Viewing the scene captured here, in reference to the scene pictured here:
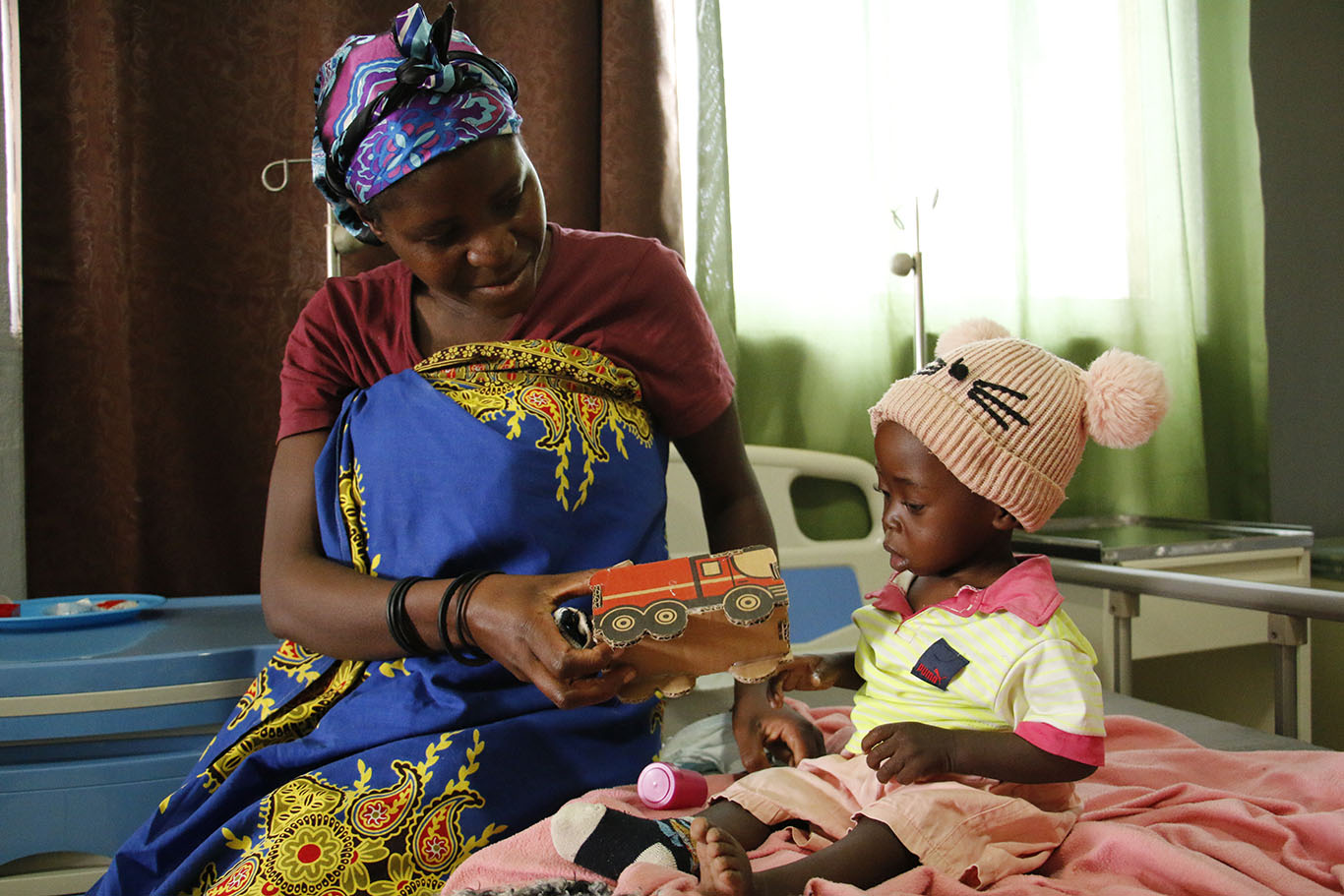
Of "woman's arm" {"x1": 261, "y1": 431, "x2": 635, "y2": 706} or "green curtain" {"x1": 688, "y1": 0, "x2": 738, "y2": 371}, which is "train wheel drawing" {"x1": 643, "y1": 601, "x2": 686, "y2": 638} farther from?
"green curtain" {"x1": 688, "y1": 0, "x2": 738, "y2": 371}

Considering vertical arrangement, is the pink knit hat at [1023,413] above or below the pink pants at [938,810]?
above

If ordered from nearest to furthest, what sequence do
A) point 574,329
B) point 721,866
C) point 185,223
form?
point 721,866 < point 574,329 < point 185,223

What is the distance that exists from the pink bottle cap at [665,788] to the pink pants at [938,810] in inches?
1.9

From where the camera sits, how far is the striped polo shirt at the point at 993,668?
1047 mm

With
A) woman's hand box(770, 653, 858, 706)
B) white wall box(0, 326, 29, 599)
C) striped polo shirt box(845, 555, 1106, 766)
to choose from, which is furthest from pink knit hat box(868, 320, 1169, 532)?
white wall box(0, 326, 29, 599)

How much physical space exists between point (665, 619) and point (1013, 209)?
2320mm

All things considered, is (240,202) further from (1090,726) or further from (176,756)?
(1090,726)

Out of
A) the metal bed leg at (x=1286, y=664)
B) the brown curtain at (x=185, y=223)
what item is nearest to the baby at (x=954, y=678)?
the metal bed leg at (x=1286, y=664)

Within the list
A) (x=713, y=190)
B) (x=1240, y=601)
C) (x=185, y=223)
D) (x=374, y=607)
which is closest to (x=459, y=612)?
(x=374, y=607)

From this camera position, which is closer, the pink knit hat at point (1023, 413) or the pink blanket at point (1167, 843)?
the pink blanket at point (1167, 843)

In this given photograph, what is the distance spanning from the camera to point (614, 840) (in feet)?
3.19

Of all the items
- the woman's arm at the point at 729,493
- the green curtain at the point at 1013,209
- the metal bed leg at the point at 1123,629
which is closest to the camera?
the woman's arm at the point at 729,493

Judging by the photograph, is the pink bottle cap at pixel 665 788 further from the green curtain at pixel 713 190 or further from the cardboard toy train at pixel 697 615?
the green curtain at pixel 713 190

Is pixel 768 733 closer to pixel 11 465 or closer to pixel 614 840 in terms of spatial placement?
pixel 614 840
